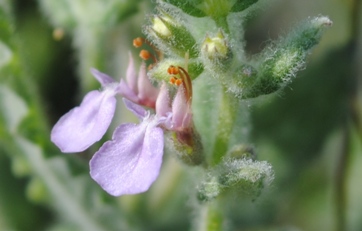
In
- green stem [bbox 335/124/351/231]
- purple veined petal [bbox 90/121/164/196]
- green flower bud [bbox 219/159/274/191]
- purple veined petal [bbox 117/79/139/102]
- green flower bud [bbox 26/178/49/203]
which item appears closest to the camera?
purple veined petal [bbox 90/121/164/196]

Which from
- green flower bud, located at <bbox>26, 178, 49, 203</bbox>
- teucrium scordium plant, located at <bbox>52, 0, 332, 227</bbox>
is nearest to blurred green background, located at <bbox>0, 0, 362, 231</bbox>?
green flower bud, located at <bbox>26, 178, 49, 203</bbox>

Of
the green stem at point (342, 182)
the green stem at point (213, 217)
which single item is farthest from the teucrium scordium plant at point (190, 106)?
the green stem at point (342, 182)

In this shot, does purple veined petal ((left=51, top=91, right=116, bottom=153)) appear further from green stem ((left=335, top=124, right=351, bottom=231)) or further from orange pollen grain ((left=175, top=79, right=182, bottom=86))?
green stem ((left=335, top=124, right=351, bottom=231))

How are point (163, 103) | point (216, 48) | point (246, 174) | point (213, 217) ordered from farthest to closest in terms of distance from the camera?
point (213, 217) < point (163, 103) < point (246, 174) < point (216, 48)

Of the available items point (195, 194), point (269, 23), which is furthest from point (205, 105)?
point (269, 23)

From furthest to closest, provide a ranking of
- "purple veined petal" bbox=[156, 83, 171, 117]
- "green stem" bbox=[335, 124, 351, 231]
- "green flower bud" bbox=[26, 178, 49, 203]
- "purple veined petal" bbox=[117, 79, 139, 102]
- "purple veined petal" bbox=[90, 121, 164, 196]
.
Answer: "green stem" bbox=[335, 124, 351, 231], "green flower bud" bbox=[26, 178, 49, 203], "purple veined petal" bbox=[117, 79, 139, 102], "purple veined petal" bbox=[156, 83, 171, 117], "purple veined petal" bbox=[90, 121, 164, 196]

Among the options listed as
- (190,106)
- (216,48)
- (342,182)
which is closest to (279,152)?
(342,182)

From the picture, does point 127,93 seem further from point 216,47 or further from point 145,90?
point 216,47

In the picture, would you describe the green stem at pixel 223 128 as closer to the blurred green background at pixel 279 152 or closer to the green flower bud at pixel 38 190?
the blurred green background at pixel 279 152
